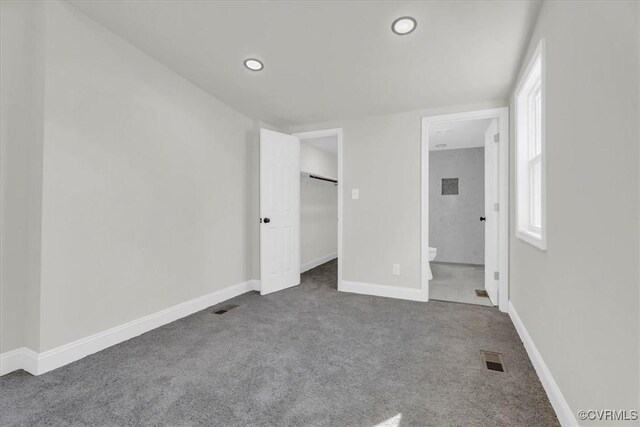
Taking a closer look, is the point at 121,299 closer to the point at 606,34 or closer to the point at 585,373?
the point at 585,373

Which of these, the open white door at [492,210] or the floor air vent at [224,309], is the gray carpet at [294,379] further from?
the open white door at [492,210]

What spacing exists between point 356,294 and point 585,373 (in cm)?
248

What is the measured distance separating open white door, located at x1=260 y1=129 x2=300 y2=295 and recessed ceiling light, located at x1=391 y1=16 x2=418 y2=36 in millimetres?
1887

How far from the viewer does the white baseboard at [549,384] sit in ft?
4.34

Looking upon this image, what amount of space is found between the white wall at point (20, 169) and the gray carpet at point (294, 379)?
361 millimetres

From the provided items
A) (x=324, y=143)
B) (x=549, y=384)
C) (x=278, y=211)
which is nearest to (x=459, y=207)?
(x=324, y=143)

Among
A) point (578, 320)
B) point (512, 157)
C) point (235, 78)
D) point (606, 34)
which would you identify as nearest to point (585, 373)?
point (578, 320)

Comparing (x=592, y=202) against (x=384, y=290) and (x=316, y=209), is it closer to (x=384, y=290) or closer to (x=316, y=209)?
(x=384, y=290)

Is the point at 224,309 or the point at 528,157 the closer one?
the point at 528,157

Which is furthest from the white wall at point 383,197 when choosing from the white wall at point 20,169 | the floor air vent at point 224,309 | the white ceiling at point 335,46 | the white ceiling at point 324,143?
the white wall at point 20,169

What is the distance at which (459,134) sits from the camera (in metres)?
4.52

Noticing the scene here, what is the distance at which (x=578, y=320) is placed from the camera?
125 cm

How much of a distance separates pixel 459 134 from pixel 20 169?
487cm

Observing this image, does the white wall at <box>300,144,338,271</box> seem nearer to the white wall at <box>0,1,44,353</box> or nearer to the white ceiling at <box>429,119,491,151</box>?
the white ceiling at <box>429,119,491,151</box>
